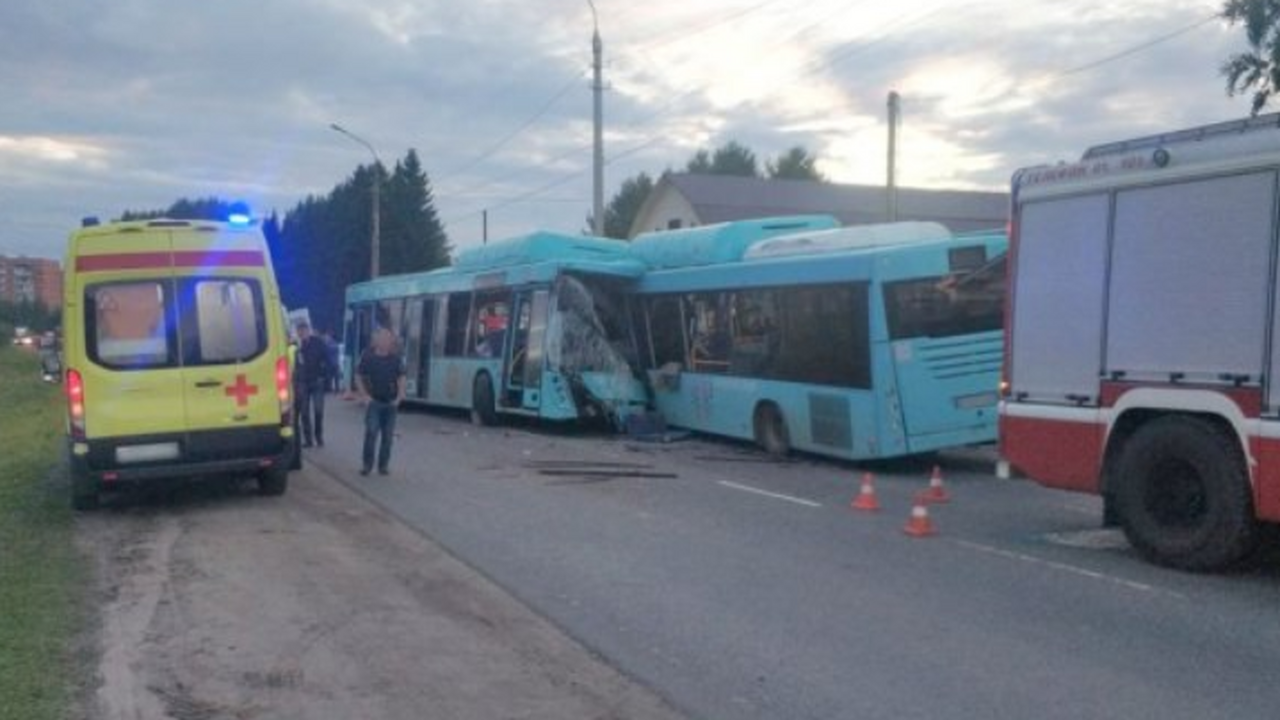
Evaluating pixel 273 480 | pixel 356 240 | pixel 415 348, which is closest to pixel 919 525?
pixel 273 480

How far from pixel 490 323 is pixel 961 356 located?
31.5 feet

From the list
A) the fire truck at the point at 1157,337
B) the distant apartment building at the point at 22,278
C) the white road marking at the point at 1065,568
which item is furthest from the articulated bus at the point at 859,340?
the distant apartment building at the point at 22,278

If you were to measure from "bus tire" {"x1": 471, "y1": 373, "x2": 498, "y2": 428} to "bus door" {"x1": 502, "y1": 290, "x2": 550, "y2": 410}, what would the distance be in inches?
30.2

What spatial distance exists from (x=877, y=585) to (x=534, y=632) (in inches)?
100.0

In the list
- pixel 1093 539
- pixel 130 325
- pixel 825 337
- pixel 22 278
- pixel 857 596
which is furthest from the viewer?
pixel 22 278

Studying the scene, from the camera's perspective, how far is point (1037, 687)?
6.62 meters

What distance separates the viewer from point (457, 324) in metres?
24.3

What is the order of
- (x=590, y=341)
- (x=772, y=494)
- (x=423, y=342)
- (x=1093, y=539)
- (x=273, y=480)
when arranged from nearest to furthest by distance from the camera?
(x=1093, y=539), (x=273, y=480), (x=772, y=494), (x=590, y=341), (x=423, y=342)

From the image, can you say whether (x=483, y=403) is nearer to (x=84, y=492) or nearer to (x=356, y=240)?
(x=84, y=492)

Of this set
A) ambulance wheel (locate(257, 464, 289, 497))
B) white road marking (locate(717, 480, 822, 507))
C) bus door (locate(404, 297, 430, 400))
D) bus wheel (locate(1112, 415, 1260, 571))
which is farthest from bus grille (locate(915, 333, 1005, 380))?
bus door (locate(404, 297, 430, 400))

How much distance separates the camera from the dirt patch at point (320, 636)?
6.30 metres

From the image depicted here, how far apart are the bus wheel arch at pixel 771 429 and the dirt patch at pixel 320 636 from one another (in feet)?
22.7

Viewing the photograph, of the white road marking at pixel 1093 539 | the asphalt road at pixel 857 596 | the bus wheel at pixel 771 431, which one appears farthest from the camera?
the bus wheel at pixel 771 431

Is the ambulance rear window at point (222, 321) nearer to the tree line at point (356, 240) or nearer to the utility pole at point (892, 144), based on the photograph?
the utility pole at point (892, 144)
